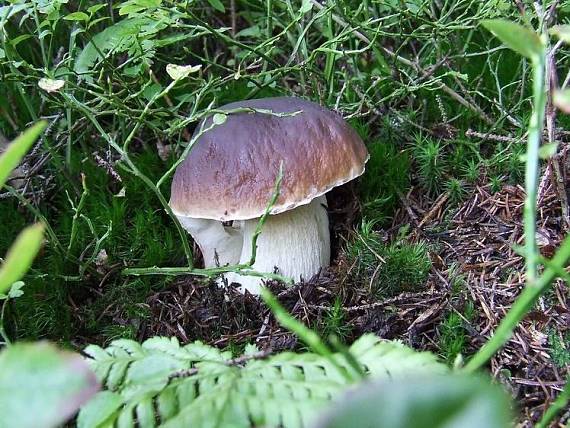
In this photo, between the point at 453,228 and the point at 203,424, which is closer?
the point at 203,424

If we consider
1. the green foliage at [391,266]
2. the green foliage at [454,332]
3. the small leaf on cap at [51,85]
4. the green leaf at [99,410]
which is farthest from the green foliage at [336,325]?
the small leaf on cap at [51,85]

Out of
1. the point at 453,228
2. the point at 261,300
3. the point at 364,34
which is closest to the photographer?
the point at 261,300

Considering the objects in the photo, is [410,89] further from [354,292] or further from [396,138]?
[354,292]

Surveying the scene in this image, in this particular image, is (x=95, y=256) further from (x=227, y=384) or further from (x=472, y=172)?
(x=472, y=172)

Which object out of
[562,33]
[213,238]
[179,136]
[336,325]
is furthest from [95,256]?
[562,33]

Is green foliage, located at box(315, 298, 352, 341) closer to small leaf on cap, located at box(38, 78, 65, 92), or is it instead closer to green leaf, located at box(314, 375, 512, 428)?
small leaf on cap, located at box(38, 78, 65, 92)

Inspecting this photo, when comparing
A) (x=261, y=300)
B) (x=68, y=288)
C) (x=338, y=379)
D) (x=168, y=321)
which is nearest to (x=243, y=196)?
(x=261, y=300)
